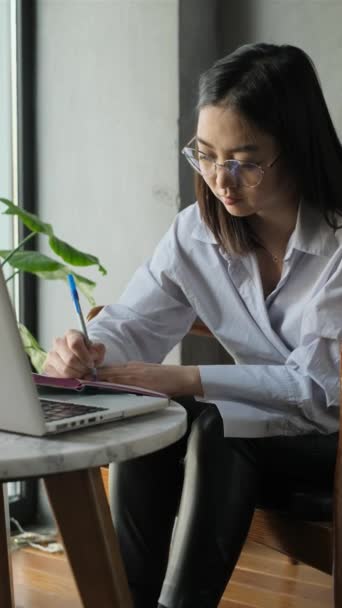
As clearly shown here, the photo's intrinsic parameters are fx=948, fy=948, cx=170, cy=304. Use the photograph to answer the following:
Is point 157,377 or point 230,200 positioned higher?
point 230,200

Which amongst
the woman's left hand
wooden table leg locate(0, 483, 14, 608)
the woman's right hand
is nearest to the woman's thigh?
the woman's left hand

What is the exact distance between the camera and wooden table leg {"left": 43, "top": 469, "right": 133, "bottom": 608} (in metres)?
1.10

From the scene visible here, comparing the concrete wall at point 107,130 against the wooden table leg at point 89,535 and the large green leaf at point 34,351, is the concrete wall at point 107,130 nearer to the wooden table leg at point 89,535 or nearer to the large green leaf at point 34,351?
the large green leaf at point 34,351

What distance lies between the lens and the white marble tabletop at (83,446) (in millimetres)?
897

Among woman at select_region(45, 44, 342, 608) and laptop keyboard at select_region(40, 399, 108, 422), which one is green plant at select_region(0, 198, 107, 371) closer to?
woman at select_region(45, 44, 342, 608)

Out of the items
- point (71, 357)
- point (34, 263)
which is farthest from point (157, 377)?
point (34, 263)

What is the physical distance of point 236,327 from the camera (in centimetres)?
171

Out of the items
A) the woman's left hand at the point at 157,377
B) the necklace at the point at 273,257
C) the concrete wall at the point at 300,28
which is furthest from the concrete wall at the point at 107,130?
the woman's left hand at the point at 157,377

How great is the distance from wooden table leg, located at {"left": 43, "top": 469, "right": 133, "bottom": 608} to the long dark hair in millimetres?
719

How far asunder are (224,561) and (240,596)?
0.91 m

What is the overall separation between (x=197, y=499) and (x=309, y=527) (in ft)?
0.69

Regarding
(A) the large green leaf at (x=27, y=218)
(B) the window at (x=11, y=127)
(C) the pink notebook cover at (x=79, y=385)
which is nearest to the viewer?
(C) the pink notebook cover at (x=79, y=385)

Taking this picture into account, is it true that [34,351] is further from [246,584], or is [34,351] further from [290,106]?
[290,106]

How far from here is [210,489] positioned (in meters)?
1.34
